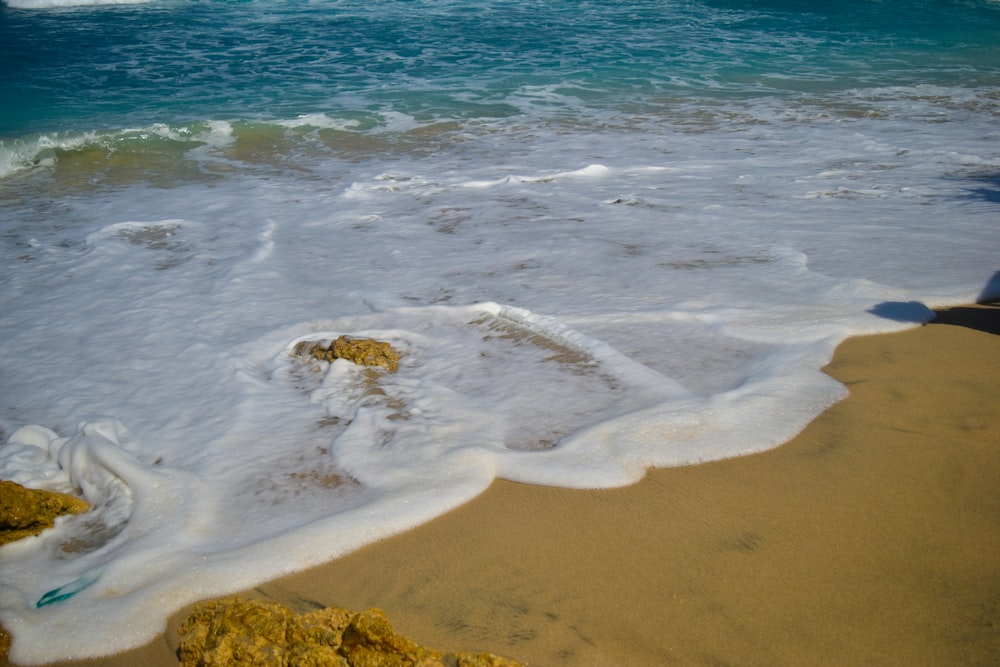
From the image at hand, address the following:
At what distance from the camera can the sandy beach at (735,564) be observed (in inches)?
71.9

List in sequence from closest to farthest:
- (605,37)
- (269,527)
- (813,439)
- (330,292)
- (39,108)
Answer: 1. (269,527)
2. (813,439)
3. (330,292)
4. (39,108)
5. (605,37)

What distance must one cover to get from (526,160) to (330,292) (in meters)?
3.91

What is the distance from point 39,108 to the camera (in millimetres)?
11938

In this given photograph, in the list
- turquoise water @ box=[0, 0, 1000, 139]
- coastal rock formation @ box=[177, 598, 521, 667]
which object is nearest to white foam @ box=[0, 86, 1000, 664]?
coastal rock formation @ box=[177, 598, 521, 667]

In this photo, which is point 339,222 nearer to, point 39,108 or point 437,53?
point 39,108

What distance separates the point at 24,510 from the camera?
2.33m

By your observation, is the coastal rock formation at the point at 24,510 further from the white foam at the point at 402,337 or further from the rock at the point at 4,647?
the rock at the point at 4,647

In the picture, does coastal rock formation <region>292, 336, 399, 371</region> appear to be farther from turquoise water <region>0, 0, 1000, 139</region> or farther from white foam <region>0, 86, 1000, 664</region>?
turquoise water <region>0, 0, 1000, 139</region>

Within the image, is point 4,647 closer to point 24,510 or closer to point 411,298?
point 24,510

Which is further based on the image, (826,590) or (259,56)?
(259,56)

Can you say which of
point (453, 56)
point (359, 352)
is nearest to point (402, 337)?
point (359, 352)

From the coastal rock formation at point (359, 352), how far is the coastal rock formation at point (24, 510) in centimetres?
129

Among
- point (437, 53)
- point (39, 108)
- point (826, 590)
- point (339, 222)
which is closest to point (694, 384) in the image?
point (826, 590)

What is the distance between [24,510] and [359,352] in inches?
57.4
